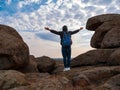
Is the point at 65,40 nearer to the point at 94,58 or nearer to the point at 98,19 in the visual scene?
the point at 94,58

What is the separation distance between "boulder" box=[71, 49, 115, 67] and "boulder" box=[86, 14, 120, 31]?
22.1ft

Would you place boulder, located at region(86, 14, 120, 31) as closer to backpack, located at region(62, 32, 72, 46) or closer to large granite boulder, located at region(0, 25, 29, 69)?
backpack, located at region(62, 32, 72, 46)

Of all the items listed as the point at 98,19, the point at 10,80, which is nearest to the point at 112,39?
the point at 98,19

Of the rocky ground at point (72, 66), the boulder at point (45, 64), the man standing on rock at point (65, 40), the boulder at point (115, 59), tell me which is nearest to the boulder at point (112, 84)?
the rocky ground at point (72, 66)

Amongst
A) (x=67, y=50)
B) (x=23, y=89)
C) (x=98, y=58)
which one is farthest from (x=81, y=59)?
(x=23, y=89)

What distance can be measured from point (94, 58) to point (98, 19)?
338 inches

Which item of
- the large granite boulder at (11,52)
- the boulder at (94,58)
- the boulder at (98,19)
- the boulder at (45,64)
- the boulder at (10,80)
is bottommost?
the boulder at (45,64)

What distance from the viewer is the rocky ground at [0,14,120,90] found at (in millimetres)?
20156

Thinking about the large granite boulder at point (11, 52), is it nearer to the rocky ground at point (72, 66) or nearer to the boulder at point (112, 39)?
the rocky ground at point (72, 66)

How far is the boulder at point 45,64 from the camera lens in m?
34.3

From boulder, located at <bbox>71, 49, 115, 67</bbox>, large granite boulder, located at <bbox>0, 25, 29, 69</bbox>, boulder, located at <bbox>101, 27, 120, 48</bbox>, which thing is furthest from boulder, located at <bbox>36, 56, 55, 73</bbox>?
large granite boulder, located at <bbox>0, 25, 29, 69</bbox>

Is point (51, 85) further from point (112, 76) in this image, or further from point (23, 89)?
point (112, 76)

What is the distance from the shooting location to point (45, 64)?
3478cm

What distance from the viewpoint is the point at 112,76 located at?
75.1 feet
